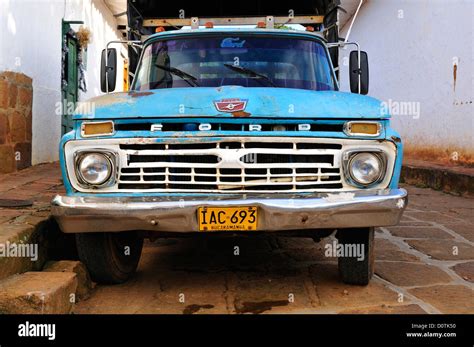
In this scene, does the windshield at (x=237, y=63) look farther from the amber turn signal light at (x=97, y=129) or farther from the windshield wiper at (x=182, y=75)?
the amber turn signal light at (x=97, y=129)

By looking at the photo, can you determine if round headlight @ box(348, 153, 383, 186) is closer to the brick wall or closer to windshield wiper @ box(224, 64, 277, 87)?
windshield wiper @ box(224, 64, 277, 87)

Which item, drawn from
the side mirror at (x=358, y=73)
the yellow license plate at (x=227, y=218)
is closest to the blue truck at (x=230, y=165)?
the yellow license plate at (x=227, y=218)

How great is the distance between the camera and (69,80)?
9.49m

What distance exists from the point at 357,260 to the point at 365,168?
2.26 ft

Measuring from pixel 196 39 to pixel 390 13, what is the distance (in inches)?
359

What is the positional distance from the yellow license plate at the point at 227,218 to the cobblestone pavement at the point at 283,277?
1.79 feet

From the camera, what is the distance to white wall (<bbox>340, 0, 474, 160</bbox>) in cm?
895

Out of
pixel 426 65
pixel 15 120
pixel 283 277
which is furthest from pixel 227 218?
pixel 426 65

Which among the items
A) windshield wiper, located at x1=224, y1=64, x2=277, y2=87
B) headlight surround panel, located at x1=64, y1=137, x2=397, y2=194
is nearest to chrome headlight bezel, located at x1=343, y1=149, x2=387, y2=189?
headlight surround panel, located at x1=64, y1=137, x2=397, y2=194

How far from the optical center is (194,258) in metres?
4.27

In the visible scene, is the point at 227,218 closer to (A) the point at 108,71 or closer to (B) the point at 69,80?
(A) the point at 108,71

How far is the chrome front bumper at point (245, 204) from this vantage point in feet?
9.30

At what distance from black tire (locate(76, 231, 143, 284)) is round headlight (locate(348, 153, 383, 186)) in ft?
4.77
